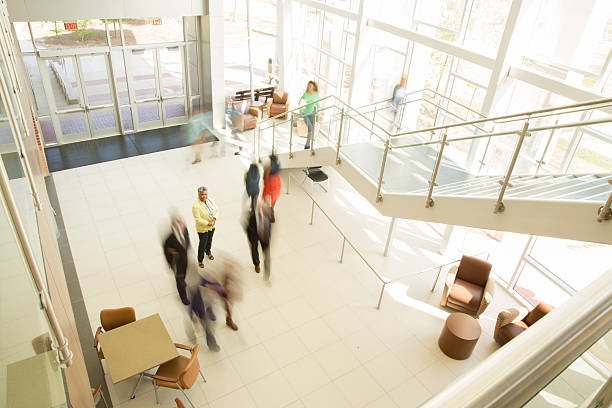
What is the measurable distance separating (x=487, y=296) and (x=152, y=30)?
33.2 ft

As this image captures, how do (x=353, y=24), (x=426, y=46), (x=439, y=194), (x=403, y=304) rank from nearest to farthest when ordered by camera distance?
(x=439, y=194) < (x=403, y=304) < (x=426, y=46) < (x=353, y=24)

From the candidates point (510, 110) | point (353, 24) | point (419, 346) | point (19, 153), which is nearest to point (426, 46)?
point (510, 110)

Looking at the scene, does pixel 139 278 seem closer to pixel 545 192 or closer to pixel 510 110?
pixel 545 192

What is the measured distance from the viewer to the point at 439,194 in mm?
5375

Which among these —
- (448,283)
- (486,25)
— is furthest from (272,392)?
(486,25)

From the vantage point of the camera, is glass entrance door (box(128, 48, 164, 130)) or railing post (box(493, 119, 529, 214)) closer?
railing post (box(493, 119, 529, 214))

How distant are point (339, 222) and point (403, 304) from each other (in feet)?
7.90

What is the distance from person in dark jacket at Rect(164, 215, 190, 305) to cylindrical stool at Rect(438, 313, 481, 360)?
3.94m

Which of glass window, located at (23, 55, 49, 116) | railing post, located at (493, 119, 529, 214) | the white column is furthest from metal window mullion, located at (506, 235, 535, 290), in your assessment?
glass window, located at (23, 55, 49, 116)

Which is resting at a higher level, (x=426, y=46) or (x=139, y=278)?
(x=426, y=46)

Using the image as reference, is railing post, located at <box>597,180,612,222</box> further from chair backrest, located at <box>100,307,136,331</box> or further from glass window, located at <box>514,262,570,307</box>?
chair backrest, located at <box>100,307,136,331</box>

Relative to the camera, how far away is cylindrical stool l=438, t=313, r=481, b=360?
6246 mm

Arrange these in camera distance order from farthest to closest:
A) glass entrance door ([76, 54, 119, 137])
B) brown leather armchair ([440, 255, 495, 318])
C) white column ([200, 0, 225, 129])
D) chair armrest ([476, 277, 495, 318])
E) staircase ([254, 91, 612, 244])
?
1. white column ([200, 0, 225, 129])
2. glass entrance door ([76, 54, 119, 137])
3. brown leather armchair ([440, 255, 495, 318])
4. chair armrest ([476, 277, 495, 318])
5. staircase ([254, 91, 612, 244])

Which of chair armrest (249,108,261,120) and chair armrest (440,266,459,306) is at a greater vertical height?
chair armrest (249,108,261,120)
